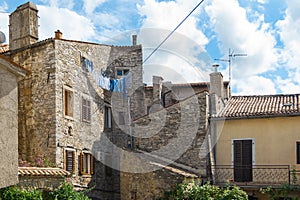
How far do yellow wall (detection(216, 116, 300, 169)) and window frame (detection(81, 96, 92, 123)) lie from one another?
553 centimetres

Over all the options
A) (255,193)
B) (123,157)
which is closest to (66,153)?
(123,157)

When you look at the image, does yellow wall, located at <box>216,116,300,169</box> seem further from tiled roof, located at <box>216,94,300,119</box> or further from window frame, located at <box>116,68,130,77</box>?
window frame, located at <box>116,68,130,77</box>

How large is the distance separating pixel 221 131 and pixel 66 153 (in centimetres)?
653

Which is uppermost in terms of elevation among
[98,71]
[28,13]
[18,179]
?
[28,13]

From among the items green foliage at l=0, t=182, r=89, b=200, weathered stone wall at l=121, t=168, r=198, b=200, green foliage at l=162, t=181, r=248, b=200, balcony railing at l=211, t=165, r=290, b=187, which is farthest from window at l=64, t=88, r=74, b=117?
balcony railing at l=211, t=165, r=290, b=187

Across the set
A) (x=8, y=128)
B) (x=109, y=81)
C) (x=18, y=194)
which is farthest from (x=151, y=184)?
(x=8, y=128)

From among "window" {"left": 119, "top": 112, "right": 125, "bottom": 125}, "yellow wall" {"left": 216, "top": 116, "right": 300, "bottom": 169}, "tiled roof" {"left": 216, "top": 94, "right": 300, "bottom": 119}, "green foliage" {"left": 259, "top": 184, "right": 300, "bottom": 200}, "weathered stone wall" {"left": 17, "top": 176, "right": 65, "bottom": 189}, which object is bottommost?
"green foliage" {"left": 259, "top": 184, "right": 300, "bottom": 200}

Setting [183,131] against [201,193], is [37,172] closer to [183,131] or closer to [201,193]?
[201,193]

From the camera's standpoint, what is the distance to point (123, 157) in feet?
57.8

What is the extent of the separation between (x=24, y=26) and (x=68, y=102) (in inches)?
135

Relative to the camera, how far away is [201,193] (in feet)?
52.4

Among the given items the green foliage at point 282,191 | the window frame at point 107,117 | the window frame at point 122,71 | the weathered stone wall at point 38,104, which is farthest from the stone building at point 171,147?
the weathered stone wall at point 38,104

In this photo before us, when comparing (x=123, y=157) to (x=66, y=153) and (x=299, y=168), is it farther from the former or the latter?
(x=299, y=168)

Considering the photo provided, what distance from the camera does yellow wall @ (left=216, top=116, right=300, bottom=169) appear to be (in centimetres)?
1791
